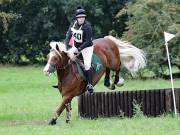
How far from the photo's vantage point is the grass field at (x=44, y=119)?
515 inches

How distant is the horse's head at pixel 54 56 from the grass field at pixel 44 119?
149cm

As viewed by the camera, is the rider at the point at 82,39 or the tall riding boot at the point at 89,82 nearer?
the rider at the point at 82,39

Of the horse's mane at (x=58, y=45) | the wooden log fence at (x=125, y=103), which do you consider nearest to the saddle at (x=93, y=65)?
the horse's mane at (x=58, y=45)

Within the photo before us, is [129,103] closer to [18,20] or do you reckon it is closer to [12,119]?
[12,119]

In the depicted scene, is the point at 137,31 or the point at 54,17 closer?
the point at 137,31

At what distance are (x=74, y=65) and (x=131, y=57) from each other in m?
2.59

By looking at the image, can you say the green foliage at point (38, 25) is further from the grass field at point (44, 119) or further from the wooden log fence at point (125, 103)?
the wooden log fence at point (125, 103)

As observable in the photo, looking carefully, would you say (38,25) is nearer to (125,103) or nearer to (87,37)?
(125,103)

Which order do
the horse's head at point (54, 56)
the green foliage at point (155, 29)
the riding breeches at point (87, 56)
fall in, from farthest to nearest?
the green foliage at point (155, 29) → the riding breeches at point (87, 56) → the horse's head at point (54, 56)

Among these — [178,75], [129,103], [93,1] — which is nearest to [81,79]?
[129,103]

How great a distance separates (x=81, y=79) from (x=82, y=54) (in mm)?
693

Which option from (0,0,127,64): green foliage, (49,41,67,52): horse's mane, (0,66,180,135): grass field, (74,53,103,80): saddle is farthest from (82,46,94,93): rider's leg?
(0,0,127,64): green foliage

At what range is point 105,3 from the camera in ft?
182

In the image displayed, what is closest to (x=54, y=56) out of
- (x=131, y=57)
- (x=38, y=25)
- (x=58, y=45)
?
(x=58, y=45)
